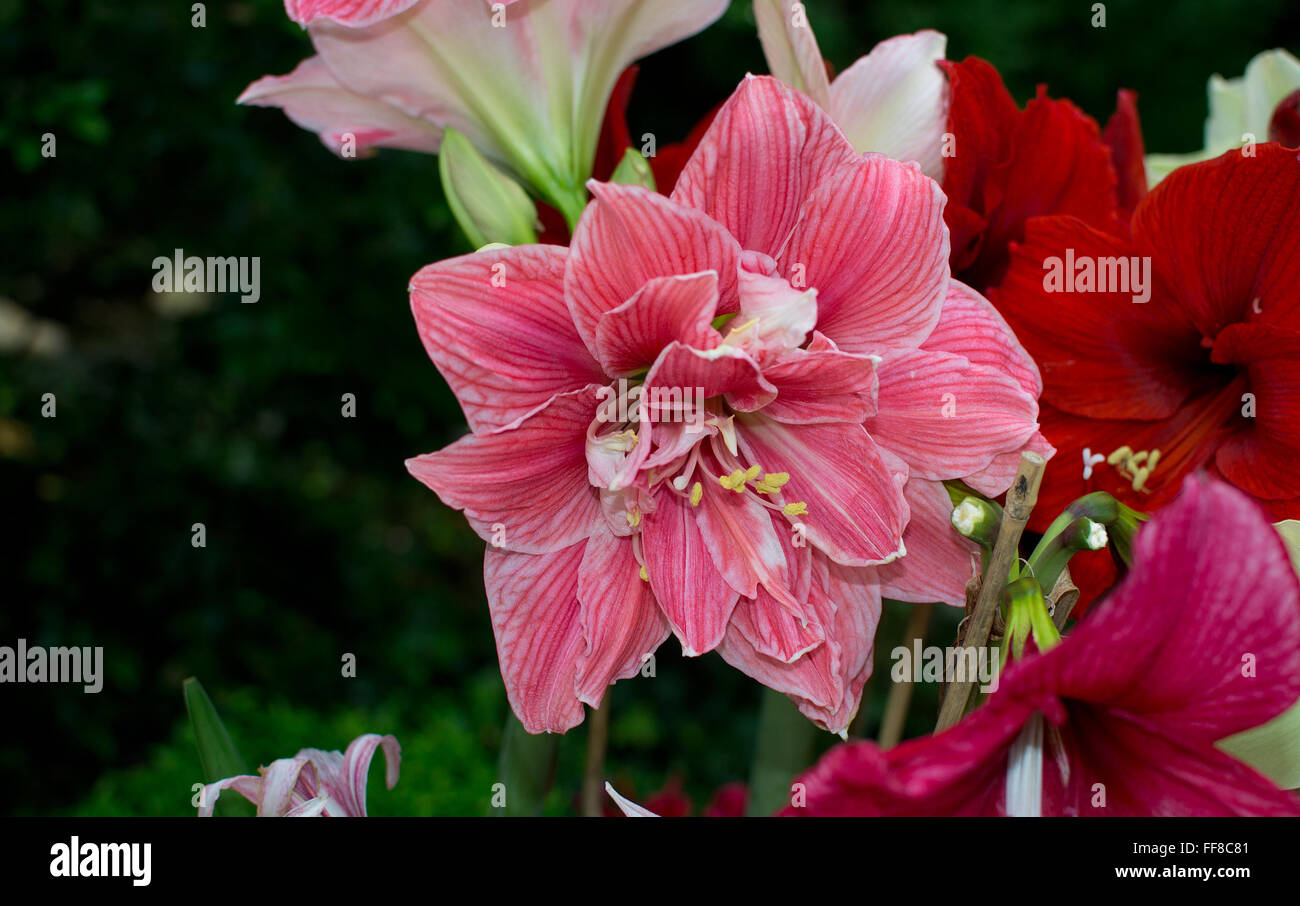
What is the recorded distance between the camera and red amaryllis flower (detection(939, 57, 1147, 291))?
1.86 feet

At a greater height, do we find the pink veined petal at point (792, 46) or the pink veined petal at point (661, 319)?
the pink veined petal at point (792, 46)

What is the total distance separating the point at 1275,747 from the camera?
46cm

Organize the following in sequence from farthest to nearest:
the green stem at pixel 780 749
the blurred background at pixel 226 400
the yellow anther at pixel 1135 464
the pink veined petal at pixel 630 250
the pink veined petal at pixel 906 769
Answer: the blurred background at pixel 226 400 → the green stem at pixel 780 749 → the yellow anther at pixel 1135 464 → the pink veined petal at pixel 630 250 → the pink veined petal at pixel 906 769

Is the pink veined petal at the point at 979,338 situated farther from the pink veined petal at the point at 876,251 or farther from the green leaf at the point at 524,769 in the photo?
the green leaf at the point at 524,769

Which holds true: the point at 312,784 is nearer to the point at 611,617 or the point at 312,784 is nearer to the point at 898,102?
the point at 611,617

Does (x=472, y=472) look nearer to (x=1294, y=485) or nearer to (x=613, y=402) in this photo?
(x=613, y=402)

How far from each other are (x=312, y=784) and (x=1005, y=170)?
17.4 inches

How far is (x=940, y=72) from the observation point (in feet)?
1.94

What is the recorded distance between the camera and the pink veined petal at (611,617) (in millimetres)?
490

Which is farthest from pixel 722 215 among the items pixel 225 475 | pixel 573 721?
pixel 225 475

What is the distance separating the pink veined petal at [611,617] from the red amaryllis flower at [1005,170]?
0.74 feet

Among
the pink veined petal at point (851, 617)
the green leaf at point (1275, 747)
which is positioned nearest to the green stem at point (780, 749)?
the pink veined petal at point (851, 617)

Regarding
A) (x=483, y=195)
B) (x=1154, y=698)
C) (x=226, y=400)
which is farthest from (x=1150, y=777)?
(x=226, y=400)
